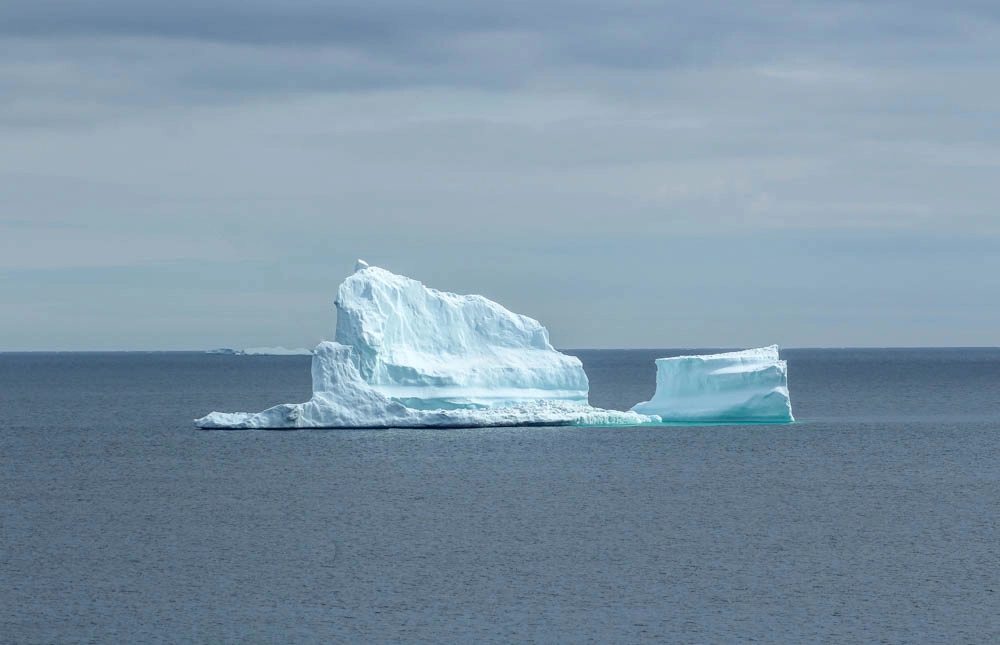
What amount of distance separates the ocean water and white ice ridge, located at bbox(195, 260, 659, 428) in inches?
52.3

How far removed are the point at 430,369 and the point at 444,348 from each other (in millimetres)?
1487

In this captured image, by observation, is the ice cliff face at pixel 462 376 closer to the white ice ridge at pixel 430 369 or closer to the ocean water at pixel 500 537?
the white ice ridge at pixel 430 369

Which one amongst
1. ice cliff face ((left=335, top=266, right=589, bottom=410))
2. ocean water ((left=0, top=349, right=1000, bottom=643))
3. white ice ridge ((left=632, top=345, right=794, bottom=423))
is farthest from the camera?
white ice ridge ((left=632, top=345, right=794, bottom=423))

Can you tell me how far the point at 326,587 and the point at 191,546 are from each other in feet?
18.2

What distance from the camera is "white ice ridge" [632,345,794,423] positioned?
49719 mm

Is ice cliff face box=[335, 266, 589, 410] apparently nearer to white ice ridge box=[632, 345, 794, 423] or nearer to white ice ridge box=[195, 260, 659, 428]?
white ice ridge box=[195, 260, 659, 428]

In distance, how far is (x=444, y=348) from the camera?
164 ft

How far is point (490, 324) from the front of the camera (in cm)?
5100

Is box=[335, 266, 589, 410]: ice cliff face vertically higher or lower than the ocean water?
higher

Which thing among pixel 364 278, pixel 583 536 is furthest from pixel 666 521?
pixel 364 278

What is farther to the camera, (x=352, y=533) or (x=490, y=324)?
(x=490, y=324)

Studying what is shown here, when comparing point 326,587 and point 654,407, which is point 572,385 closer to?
point 654,407

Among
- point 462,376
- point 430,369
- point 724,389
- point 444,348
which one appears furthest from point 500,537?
point 724,389

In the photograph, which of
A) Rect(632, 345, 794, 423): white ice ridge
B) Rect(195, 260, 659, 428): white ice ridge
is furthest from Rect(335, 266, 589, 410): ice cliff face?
Rect(632, 345, 794, 423): white ice ridge
